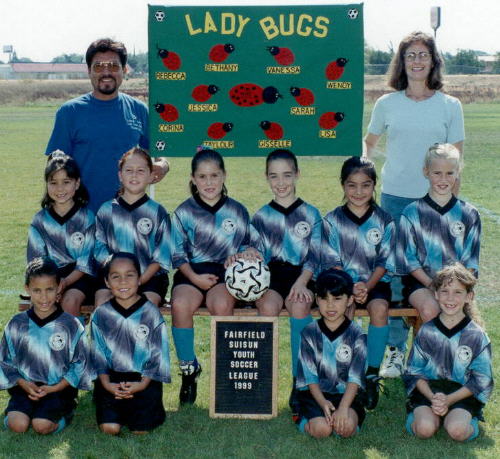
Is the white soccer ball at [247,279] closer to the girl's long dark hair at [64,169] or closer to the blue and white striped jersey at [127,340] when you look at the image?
the blue and white striped jersey at [127,340]

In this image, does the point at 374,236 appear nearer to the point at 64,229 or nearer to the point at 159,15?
the point at 64,229

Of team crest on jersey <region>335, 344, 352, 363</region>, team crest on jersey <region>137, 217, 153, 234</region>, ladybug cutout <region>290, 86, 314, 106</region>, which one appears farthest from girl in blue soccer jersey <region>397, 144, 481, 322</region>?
team crest on jersey <region>137, 217, 153, 234</region>

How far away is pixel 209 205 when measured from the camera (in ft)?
16.7

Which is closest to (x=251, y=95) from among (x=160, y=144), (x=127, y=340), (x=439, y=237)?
(x=160, y=144)

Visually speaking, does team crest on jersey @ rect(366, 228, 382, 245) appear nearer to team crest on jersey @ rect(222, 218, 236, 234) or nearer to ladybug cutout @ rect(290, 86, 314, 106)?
team crest on jersey @ rect(222, 218, 236, 234)

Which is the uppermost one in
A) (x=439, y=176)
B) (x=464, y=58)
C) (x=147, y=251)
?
(x=464, y=58)

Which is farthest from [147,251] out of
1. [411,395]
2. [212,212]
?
[411,395]

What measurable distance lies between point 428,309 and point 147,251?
1933 mm

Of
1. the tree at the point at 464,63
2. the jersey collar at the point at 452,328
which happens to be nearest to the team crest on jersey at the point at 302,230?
the jersey collar at the point at 452,328

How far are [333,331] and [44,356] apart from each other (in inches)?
69.8

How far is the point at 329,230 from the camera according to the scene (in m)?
5.02

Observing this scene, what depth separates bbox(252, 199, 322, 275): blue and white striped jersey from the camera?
512cm

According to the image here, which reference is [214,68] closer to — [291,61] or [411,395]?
[291,61]

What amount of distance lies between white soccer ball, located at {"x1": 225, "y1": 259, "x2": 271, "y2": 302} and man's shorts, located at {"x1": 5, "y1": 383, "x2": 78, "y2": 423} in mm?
1189
